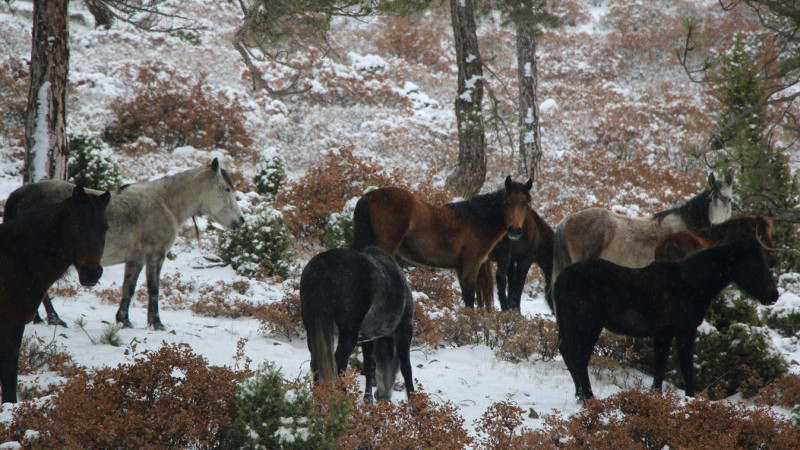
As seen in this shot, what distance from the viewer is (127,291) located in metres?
6.53

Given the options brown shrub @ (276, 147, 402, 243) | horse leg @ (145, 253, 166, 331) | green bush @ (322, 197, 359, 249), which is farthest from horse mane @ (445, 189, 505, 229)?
brown shrub @ (276, 147, 402, 243)

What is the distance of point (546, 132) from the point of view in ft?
71.6

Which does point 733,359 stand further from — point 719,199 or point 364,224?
point 364,224

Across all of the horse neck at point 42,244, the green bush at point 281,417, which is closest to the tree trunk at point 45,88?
the horse neck at point 42,244

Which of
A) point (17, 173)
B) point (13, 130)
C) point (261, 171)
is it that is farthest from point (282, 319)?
point (13, 130)

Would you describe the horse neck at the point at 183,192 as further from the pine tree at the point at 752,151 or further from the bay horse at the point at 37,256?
the pine tree at the point at 752,151

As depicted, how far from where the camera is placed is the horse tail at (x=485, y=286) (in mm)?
8305

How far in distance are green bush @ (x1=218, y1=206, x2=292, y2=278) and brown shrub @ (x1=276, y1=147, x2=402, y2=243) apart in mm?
1313

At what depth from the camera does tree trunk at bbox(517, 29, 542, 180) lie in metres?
16.0

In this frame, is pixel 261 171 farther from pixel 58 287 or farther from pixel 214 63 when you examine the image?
pixel 214 63

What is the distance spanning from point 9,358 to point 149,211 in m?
3.07

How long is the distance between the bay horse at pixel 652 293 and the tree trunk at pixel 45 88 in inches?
249

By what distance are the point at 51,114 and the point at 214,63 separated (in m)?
17.1

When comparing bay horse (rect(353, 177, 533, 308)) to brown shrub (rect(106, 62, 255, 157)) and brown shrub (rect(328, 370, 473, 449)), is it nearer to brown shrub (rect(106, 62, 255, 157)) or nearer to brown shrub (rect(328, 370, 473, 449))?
brown shrub (rect(328, 370, 473, 449))
